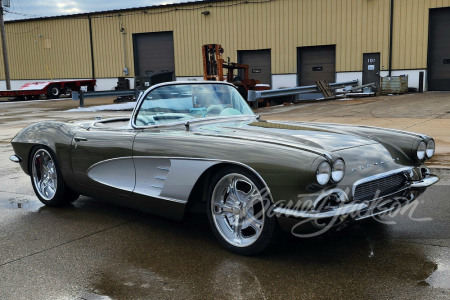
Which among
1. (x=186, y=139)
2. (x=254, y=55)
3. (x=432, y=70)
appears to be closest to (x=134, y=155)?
(x=186, y=139)

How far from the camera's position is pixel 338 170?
317 centimetres

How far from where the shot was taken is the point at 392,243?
12.0ft

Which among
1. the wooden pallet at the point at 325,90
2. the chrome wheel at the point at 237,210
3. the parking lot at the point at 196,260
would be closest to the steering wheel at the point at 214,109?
the parking lot at the point at 196,260

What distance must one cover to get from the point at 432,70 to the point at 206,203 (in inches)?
862

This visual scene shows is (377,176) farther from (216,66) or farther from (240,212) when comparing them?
(216,66)


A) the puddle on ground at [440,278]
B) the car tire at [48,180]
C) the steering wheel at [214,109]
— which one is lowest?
the puddle on ground at [440,278]

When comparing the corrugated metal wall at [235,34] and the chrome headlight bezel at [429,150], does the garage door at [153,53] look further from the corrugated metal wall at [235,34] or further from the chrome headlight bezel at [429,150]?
the chrome headlight bezel at [429,150]

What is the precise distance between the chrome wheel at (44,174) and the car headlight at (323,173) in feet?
9.95

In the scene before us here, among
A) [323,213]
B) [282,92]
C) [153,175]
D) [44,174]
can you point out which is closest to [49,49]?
[282,92]

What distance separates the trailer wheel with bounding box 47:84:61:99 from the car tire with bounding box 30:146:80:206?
2350cm

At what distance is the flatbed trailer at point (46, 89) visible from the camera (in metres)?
25.9

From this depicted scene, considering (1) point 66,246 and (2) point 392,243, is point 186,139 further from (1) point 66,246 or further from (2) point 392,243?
(2) point 392,243

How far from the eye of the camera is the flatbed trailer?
25.9 metres

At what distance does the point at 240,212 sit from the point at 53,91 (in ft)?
85.7
